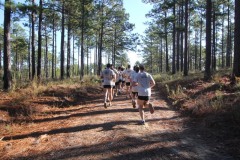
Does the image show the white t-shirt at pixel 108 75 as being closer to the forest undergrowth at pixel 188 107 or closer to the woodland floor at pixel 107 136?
the woodland floor at pixel 107 136

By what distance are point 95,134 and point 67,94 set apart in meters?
7.88

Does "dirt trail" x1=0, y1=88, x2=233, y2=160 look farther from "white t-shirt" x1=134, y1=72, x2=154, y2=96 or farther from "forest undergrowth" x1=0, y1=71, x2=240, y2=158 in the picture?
"white t-shirt" x1=134, y1=72, x2=154, y2=96

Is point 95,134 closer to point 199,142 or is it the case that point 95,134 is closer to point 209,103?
point 199,142

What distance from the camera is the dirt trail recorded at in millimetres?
6398

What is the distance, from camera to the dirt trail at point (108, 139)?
21.0 ft

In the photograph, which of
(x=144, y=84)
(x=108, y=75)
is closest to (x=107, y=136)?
(x=144, y=84)

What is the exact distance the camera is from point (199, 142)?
7.36 metres

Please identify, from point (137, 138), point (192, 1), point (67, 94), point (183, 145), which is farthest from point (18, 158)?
point (192, 1)

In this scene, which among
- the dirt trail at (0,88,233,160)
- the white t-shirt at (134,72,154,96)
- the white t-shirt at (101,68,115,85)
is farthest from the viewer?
the white t-shirt at (101,68,115,85)

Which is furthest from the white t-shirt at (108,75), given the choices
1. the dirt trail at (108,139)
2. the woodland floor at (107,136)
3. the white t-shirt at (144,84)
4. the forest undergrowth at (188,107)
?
the white t-shirt at (144,84)

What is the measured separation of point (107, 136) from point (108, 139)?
1.05ft

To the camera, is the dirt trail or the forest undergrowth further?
the forest undergrowth

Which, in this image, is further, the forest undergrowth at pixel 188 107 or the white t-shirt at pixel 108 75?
the white t-shirt at pixel 108 75

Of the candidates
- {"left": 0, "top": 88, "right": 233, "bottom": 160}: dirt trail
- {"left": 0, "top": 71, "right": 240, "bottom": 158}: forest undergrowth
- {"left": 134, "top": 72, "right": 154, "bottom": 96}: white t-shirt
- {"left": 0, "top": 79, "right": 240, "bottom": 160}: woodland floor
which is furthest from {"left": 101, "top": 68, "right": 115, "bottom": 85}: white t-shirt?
{"left": 134, "top": 72, "right": 154, "bottom": 96}: white t-shirt
